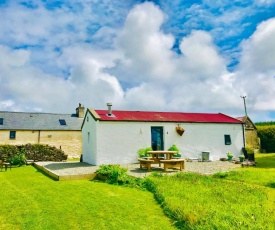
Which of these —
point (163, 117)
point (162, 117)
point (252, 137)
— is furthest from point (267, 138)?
point (162, 117)

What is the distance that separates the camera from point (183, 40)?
16.2 meters

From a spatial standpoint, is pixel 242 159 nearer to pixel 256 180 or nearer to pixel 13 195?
pixel 256 180

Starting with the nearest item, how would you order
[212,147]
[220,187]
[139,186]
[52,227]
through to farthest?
[52,227]
[220,187]
[139,186]
[212,147]

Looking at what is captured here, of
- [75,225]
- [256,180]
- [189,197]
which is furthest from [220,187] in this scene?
[75,225]

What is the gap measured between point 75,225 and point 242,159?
16.6 metres

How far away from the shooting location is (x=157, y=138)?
69.9 feet

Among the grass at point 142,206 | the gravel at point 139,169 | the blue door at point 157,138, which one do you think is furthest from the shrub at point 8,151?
the grass at point 142,206

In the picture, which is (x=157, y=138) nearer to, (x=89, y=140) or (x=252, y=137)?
(x=89, y=140)

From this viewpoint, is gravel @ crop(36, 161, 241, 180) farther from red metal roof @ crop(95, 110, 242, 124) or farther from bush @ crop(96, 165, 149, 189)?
red metal roof @ crop(95, 110, 242, 124)

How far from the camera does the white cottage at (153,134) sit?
63.9ft

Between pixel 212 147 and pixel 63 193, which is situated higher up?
pixel 212 147

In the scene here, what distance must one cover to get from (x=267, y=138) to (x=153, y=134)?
2316cm

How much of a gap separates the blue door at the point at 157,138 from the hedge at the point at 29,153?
35.9ft

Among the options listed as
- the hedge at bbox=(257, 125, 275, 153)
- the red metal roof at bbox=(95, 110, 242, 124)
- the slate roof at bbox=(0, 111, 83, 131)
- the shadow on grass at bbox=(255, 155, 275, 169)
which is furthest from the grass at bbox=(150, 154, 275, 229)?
the slate roof at bbox=(0, 111, 83, 131)
